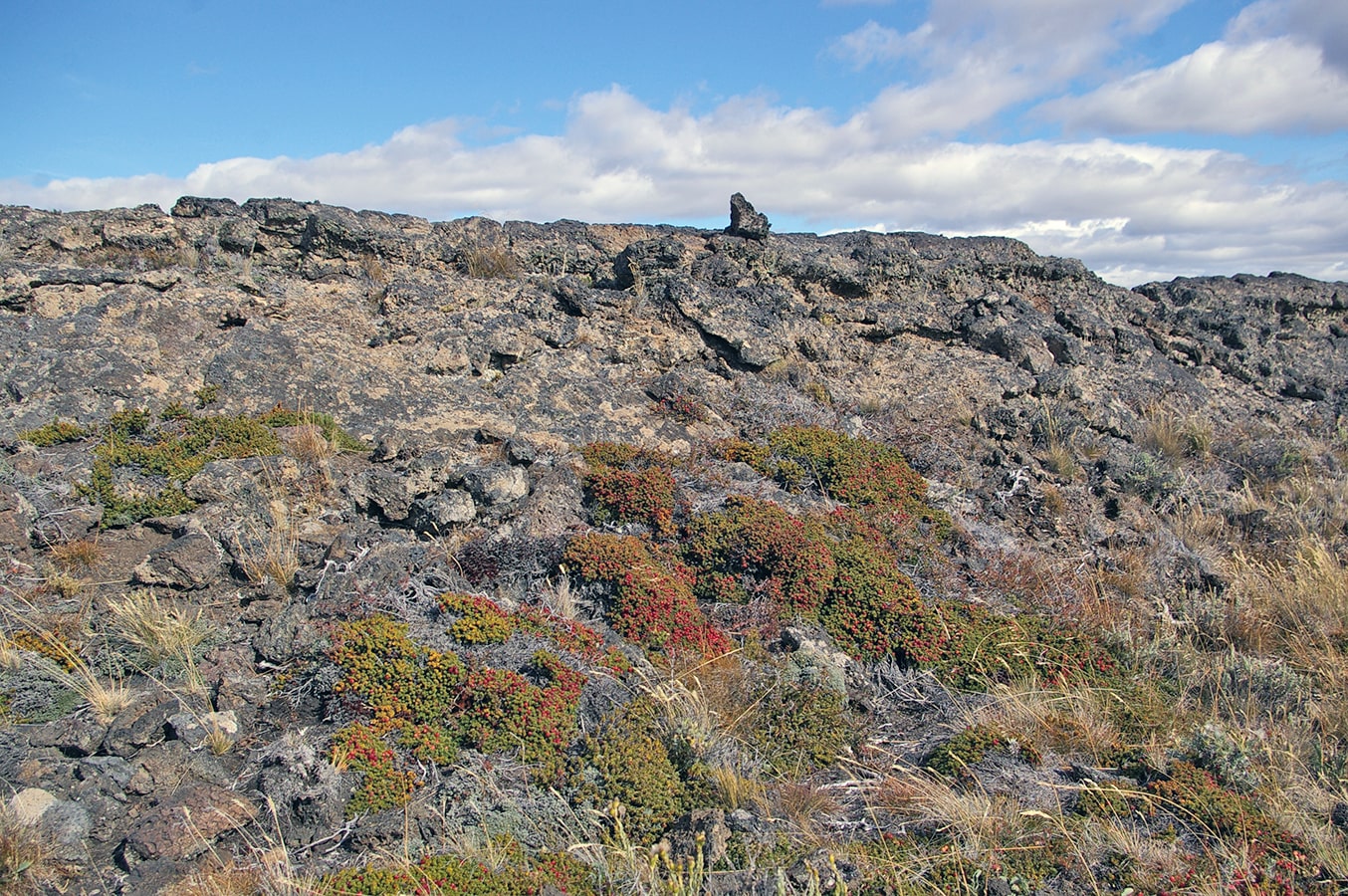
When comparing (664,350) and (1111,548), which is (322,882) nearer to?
(664,350)

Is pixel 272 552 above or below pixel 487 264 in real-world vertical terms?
below

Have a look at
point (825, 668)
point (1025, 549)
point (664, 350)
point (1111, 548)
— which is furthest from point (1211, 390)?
point (825, 668)

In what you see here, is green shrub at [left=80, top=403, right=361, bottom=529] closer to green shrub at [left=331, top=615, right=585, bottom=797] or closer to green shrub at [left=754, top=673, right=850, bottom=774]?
green shrub at [left=331, top=615, right=585, bottom=797]

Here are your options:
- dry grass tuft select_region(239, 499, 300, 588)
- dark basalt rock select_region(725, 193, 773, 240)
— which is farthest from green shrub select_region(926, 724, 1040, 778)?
dark basalt rock select_region(725, 193, 773, 240)

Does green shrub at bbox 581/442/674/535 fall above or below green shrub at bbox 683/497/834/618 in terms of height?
above

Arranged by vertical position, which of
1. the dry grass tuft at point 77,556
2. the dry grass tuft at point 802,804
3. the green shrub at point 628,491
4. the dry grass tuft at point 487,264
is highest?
the dry grass tuft at point 487,264

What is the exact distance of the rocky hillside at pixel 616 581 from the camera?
143 inches

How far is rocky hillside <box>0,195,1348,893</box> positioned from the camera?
363 centimetres

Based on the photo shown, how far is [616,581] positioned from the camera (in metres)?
5.47

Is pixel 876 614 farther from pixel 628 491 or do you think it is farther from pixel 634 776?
pixel 634 776

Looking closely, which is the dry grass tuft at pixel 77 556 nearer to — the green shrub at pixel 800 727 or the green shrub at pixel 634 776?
the green shrub at pixel 634 776

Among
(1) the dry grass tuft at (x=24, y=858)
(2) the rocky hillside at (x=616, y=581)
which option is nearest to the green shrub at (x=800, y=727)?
(2) the rocky hillside at (x=616, y=581)

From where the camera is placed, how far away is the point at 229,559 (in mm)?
5297

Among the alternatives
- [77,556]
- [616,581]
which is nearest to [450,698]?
[616,581]
